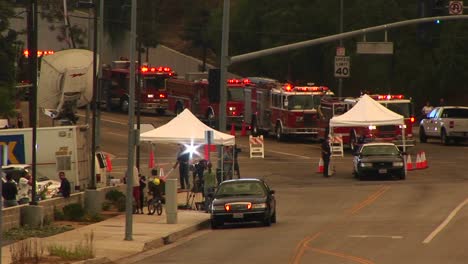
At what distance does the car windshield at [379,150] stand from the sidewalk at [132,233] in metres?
12.2

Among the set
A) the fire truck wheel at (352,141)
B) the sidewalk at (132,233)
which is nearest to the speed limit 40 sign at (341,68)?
the fire truck wheel at (352,141)

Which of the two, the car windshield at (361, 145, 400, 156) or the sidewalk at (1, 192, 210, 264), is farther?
the car windshield at (361, 145, 400, 156)

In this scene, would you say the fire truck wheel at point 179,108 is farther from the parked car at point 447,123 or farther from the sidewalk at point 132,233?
the sidewalk at point 132,233

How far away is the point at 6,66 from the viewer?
57594 millimetres

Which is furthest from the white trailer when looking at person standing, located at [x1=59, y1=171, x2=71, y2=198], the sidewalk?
the sidewalk

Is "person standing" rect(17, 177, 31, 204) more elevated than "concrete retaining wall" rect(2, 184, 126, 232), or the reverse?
"person standing" rect(17, 177, 31, 204)

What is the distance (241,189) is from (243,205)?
101 cm

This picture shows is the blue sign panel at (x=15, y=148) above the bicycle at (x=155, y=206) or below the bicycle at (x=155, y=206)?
above

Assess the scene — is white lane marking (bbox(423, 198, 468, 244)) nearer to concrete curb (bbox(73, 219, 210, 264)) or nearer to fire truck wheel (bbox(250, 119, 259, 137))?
concrete curb (bbox(73, 219, 210, 264))

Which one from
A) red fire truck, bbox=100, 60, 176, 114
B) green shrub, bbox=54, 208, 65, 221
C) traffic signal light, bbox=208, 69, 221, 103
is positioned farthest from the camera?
red fire truck, bbox=100, 60, 176, 114

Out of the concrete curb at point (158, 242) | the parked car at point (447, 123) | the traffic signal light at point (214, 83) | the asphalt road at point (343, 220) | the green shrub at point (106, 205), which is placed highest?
the traffic signal light at point (214, 83)

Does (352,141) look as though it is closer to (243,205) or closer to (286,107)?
(286,107)

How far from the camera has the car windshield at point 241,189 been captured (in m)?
32.9

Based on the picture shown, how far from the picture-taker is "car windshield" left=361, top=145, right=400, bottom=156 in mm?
47562
